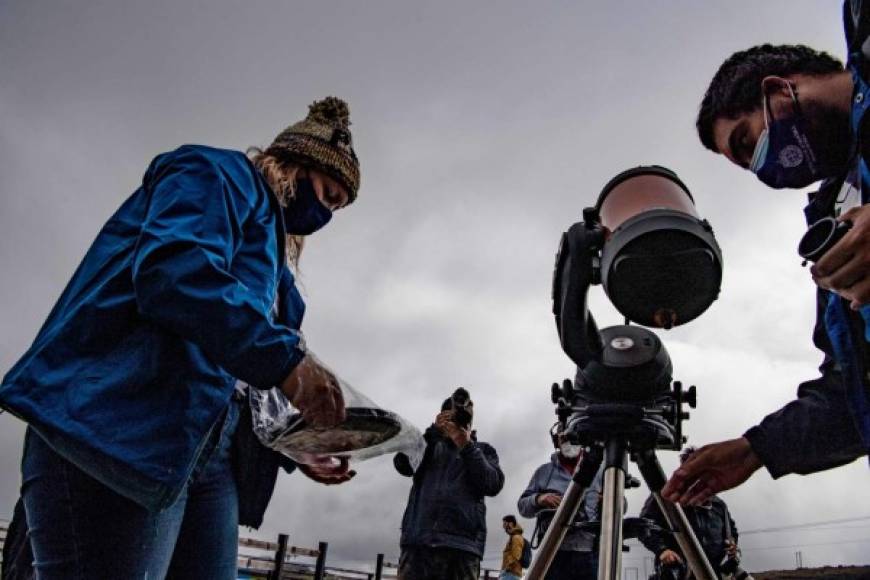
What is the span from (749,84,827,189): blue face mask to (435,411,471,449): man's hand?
10.3ft

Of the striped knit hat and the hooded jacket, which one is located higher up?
the striped knit hat

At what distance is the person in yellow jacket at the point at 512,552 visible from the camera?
7.56 meters

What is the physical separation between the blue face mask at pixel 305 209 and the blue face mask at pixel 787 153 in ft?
4.54

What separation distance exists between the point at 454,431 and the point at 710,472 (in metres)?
2.80

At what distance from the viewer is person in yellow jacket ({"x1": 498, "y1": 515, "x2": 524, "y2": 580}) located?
7.56 m

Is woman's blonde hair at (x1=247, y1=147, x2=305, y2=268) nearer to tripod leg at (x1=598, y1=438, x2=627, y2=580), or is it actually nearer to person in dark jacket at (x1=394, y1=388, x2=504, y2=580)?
tripod leg at (x1=598, y1=438, x2=627, y2=580)

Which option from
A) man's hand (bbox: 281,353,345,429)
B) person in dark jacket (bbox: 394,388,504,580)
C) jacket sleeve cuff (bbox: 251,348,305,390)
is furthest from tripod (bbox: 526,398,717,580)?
person in dark jacket (bbox: 394,388,504,580)

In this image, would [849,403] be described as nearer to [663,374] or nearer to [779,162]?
[663,374]

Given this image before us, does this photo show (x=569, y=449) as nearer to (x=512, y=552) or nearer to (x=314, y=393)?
(x=314, y=393)

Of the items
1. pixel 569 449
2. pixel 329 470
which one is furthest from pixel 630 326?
pixel 569 449

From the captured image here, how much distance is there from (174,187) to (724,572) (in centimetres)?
410

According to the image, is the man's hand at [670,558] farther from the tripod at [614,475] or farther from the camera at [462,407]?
the tripod at [614,475]

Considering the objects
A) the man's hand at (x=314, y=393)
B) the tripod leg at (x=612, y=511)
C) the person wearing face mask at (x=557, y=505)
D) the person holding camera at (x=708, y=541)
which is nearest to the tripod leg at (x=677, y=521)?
the tripod leg at (x=612, y=511)

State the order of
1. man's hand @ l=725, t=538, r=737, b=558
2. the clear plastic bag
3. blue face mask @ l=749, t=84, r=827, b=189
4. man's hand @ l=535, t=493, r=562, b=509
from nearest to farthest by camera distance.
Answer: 1. the clear plastic bag
2. blue face mask @ l=749, t=84, r=827, b=189
3. man's hand @ l=725, t=538, r=737, b=558
4. man's hand @ l=535, t=493, r=562, b=509
